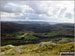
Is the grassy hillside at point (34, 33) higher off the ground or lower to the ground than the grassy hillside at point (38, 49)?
higher

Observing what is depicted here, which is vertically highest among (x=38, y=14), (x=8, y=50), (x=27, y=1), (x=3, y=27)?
(x=27, y=1)

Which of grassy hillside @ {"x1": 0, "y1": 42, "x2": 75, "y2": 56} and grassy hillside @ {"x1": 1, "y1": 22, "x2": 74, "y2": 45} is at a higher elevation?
grassy hillside @ {"x1": 1, "y1": 22, "x2": 74, "y2": 45}

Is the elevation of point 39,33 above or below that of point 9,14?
below

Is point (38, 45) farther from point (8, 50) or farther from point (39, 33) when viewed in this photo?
point (8, 50)

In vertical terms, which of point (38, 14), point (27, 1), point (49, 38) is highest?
point (27, 1)

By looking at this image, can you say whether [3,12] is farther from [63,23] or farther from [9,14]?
[63,23]

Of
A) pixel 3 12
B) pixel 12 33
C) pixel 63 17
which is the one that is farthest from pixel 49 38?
pixel 3 12

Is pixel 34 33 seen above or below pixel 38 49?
above

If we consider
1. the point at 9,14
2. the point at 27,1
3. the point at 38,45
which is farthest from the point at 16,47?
the point at 27,1

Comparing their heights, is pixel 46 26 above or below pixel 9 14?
below
